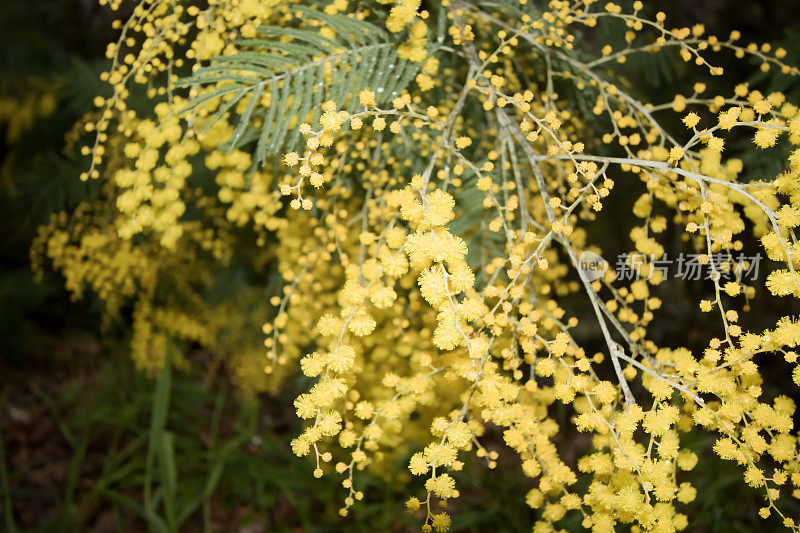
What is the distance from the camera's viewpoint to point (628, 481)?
2.78ft

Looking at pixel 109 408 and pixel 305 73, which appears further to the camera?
pixel 109 408

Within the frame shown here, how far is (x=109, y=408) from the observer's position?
2.77 meters

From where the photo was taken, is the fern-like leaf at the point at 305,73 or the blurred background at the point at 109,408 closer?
the fern-like leaf at the point at 305,73

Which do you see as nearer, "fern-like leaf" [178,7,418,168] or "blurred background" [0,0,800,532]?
"fern-like leaf" [178,7,418,168]

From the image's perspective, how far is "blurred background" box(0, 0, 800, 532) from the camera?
7.11ft

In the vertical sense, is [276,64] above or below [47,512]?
above

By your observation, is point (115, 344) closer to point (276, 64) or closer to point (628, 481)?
point (276, 64)

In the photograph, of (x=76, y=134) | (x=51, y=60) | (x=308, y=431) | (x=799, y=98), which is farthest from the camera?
(x=51, y=60)

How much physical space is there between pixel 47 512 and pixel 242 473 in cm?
87

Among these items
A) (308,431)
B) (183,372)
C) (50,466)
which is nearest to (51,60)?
(183,372)

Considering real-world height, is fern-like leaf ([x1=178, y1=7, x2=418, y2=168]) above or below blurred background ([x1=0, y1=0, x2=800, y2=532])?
above

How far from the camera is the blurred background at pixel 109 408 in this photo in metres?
2.17

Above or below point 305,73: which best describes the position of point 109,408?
below

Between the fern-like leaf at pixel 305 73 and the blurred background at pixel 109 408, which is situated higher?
the fern-like leaf at pixel 305 73
